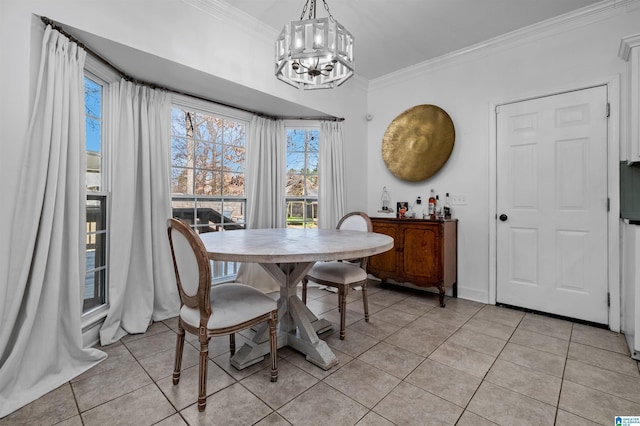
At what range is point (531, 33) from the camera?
2.88m

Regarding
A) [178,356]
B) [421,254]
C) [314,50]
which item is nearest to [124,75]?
[314,50]

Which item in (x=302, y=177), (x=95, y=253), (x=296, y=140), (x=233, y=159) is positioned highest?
(x=296, y=140)

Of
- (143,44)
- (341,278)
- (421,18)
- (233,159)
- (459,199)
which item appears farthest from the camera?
(233,159)

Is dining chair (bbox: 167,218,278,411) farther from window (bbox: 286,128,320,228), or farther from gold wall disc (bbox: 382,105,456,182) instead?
gold wall disc (bbox: 382,105,456,182)

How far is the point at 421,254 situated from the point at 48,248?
307 centimetres

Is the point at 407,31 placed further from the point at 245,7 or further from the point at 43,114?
the point at 43,114

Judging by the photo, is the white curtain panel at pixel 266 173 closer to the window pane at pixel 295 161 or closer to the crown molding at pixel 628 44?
the window pane at pixel 295 161

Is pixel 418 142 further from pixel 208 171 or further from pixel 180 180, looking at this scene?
pixel 180 180

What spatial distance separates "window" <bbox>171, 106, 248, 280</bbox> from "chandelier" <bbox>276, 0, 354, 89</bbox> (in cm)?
152

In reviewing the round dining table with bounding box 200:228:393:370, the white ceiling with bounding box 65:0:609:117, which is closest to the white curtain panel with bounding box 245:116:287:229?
the white ceiling with bounding box 65:0:609:117

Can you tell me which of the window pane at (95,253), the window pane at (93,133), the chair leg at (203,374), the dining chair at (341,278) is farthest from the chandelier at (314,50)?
the window pane at (95,253)

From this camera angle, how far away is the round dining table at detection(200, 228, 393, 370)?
1479mm

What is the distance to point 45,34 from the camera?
5.68ft

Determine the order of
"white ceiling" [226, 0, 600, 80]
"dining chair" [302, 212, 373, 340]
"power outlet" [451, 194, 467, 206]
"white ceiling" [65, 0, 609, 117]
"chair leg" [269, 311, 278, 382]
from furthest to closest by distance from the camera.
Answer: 1. "power outlet" [451, 194, 467, 206]
2. "white ceiling" [226, 0, 600, 80]
3. "white ceiling" [65, 0, 609, 117]
4. "dining chair" [302, 212, 373, 340]
5. "chair leg" [269, 311, 278, 382]
